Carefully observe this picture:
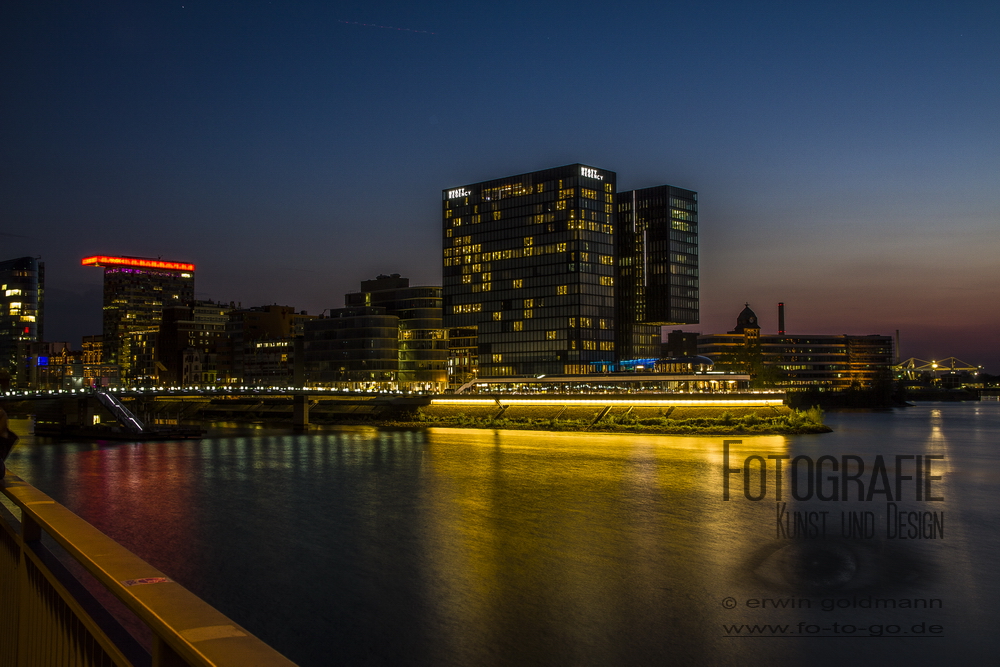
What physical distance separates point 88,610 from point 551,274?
18619 centimetres

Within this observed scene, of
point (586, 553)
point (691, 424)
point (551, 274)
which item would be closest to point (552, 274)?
point (551, 274)

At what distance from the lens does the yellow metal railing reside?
3.65 metres

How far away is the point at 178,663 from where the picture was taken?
3.88m

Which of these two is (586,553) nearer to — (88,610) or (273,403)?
(88,610)

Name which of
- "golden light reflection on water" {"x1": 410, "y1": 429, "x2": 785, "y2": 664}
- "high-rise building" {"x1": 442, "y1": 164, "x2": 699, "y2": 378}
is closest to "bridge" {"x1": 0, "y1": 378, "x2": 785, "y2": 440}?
"high-rise building" {"x1": 442, "y1": 164, "x2": 699, "y2": 378}

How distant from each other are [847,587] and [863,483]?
32.5 m

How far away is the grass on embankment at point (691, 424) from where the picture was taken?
102000 mm

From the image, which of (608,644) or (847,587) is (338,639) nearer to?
(608,644)

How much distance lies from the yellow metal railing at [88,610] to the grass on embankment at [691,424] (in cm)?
9984

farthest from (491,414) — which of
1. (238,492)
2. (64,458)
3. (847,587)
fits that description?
(847,587)

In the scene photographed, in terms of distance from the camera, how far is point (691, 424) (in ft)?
346

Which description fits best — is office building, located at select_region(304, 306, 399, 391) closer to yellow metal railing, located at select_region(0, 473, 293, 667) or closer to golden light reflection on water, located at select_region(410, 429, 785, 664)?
golden light reflection on water, located at select_region(410, 429, 785, 664)

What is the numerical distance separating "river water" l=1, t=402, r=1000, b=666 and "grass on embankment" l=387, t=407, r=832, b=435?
90.7 ft

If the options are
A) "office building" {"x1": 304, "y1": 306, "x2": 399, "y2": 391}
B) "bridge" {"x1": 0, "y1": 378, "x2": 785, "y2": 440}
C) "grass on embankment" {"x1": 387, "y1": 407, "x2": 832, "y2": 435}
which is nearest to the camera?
"grass on embankment" {"x1": 387, "y1": 407, "x2": 832, "y2": 435}
